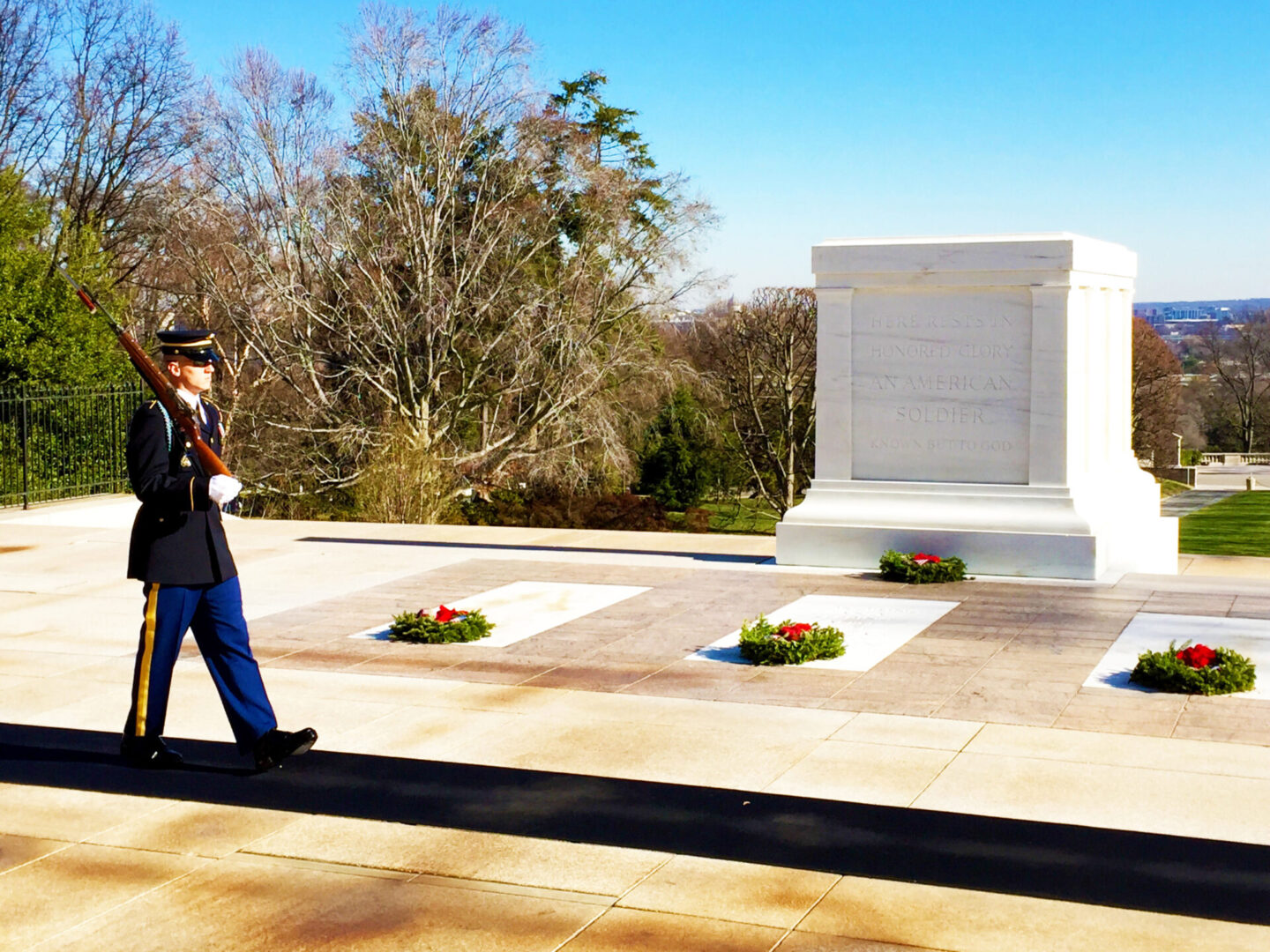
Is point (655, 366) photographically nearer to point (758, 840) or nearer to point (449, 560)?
point (449, 560)

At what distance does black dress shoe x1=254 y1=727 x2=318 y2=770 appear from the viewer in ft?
20.7

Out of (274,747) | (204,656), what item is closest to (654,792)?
(274,747)

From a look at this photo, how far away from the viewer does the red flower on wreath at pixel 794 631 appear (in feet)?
28.2

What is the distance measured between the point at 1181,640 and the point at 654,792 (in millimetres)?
4370

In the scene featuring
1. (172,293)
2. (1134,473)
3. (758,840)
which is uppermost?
(172,293)

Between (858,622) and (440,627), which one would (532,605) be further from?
(858,622)

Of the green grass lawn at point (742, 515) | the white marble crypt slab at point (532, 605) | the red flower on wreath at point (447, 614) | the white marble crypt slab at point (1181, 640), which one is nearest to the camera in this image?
the white marble crypt slab at point (1181, 640)

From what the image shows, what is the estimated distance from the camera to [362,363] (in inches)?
1300

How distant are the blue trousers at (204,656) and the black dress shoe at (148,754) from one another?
34mm

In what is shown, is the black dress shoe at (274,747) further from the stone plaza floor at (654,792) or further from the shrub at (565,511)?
the shrub at (565,511)

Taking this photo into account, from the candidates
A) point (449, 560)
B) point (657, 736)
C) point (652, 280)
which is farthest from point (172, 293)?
point (657, 736)

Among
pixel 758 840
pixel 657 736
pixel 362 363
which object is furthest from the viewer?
pixel 362 363

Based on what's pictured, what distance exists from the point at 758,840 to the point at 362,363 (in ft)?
94.2

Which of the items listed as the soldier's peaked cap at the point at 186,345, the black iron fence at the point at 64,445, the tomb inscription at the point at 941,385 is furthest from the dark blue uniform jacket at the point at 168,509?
the black iron fence at the point at 64,445
